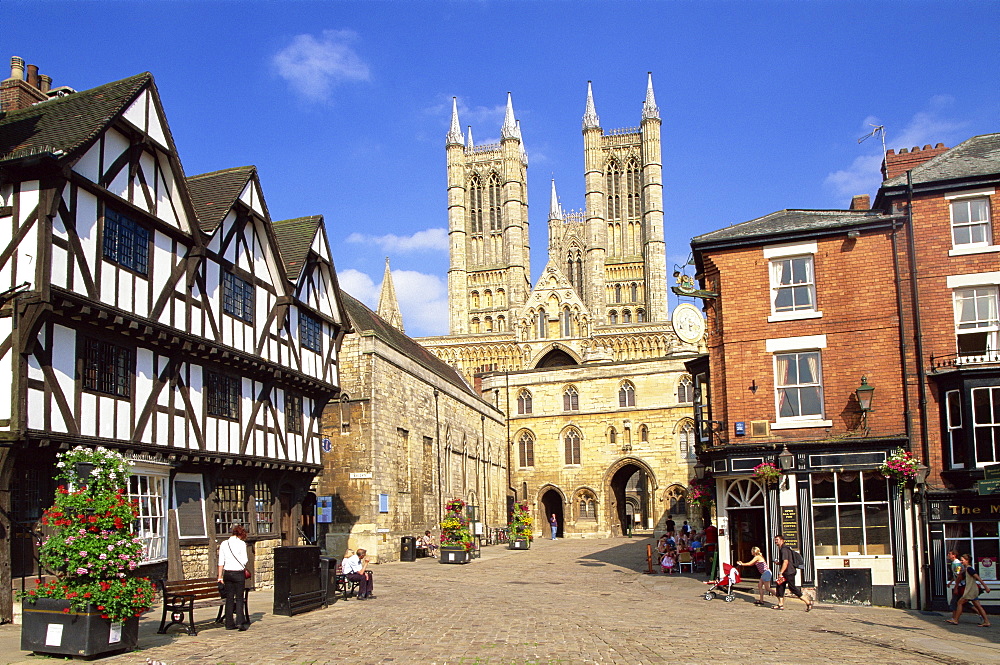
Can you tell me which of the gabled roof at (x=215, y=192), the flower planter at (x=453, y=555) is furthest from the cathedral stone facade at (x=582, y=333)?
the gabled roof at (x=215, y=192)

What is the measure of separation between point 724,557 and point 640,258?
89848mm

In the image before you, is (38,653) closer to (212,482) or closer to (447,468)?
(212,482)

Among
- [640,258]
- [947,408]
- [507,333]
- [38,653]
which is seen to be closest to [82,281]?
[38,653]

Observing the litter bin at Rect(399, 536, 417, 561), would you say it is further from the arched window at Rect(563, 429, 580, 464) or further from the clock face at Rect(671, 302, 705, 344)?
the arched window at Rect(563, 429, 580, 464)

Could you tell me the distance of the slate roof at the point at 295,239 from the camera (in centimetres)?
2356

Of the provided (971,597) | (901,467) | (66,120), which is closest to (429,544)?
(901,467)

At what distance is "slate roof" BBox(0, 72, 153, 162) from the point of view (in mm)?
14430

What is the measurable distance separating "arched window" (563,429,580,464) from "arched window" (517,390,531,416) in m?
3.10

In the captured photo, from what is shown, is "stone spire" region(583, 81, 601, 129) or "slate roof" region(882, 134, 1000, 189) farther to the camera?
"stone spire" region(583, 81, 601, 129)

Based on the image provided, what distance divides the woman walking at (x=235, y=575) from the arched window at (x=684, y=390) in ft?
143

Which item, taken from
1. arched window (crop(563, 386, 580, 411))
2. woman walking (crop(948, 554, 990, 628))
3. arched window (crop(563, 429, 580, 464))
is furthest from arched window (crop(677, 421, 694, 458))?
woman walking (crop(948, 554, 990, 628))

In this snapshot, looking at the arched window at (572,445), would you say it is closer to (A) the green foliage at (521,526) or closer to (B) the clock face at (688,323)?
(A) the green foliage at (521,526)

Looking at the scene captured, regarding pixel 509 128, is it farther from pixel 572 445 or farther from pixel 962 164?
pixel 962 164

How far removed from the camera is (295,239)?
81.7 feet
